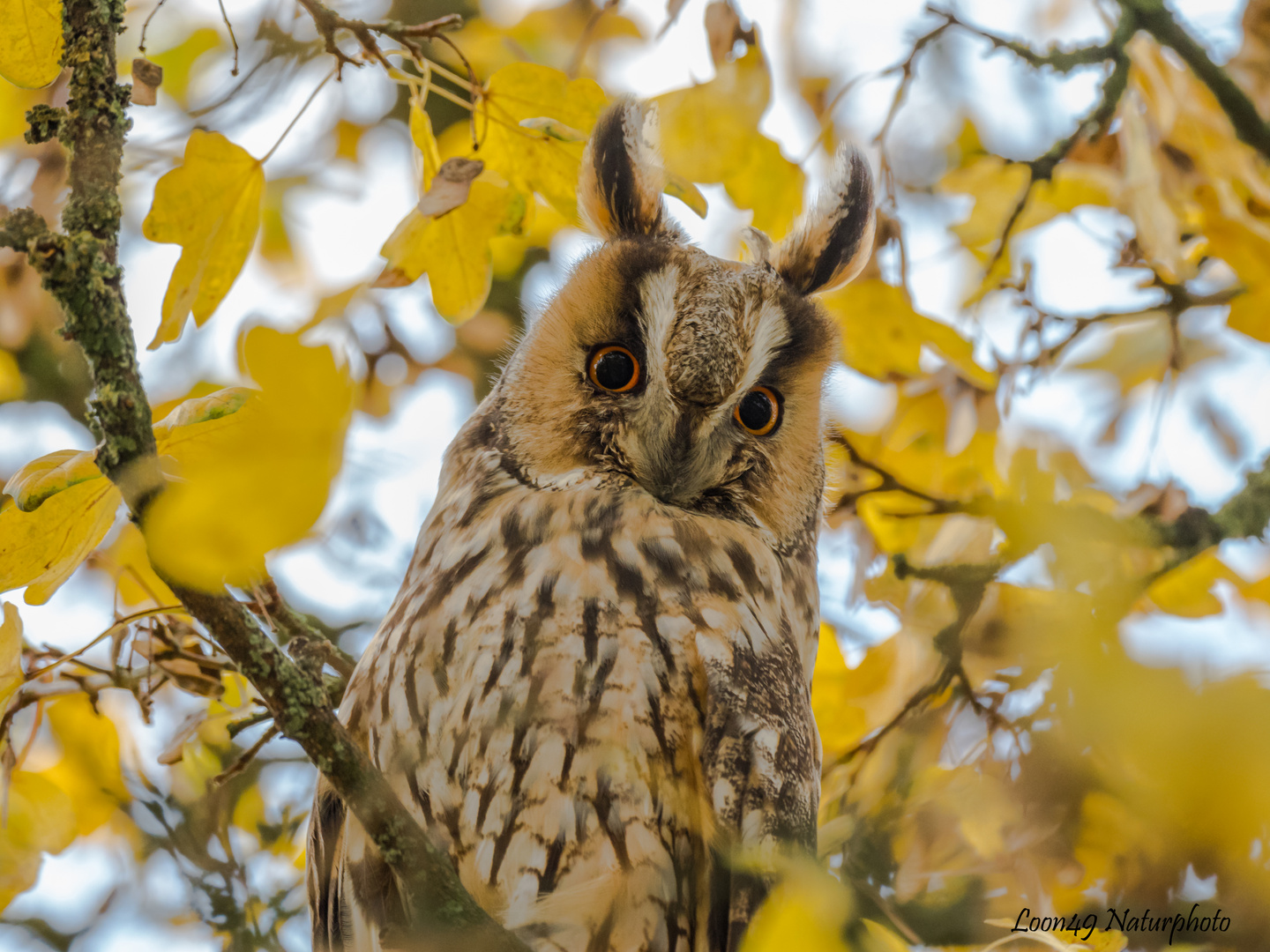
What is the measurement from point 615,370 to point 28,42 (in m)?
1.11

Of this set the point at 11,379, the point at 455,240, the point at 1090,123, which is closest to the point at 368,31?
the point at 455,240

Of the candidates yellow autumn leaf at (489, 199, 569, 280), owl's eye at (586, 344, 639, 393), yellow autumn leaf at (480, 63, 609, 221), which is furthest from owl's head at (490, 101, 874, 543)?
yellow autumn leaf at (489, 199, 569, 280)

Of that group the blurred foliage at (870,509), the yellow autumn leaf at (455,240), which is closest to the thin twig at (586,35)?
the blurred foliage at (870,509)

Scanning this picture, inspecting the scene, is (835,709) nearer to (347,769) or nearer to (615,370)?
(615,370)

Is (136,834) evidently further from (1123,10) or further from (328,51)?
(1123,10)

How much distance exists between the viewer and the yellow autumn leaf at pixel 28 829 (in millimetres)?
1570

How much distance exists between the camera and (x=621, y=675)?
66.6 inches

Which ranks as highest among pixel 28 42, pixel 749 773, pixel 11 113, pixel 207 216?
pixel 11 113

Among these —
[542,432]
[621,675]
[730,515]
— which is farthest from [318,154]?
[621,675]

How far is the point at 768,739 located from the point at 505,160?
104cm

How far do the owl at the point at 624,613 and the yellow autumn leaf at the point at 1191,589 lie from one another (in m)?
0.80

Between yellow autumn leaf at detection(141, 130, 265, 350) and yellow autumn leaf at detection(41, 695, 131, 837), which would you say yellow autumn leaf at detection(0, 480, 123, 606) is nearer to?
yellow autumn leaf at detection(141, 130, 265, 350)

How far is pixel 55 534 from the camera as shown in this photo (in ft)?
3.62

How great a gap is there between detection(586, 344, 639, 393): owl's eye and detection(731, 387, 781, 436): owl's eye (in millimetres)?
214
